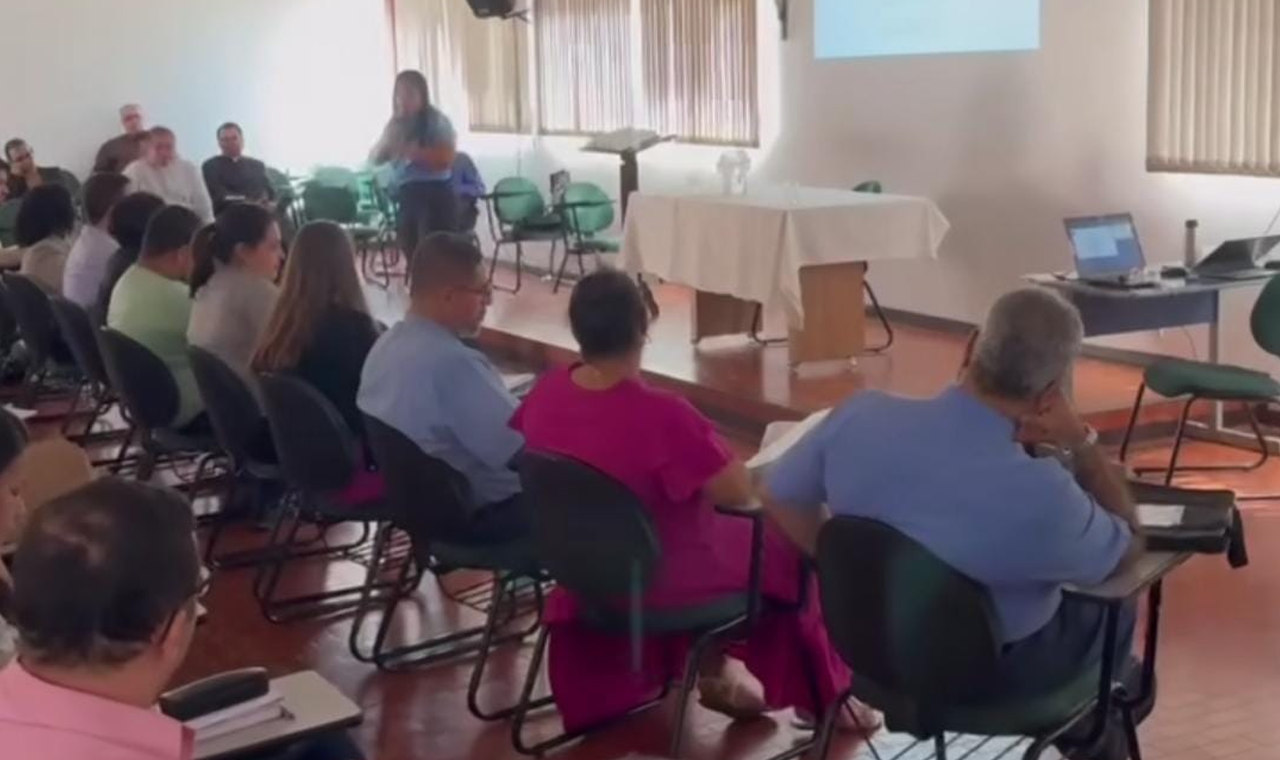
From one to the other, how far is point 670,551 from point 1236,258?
3492 millimetres

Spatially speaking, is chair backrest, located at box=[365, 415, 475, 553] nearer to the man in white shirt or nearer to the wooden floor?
the wooden floor

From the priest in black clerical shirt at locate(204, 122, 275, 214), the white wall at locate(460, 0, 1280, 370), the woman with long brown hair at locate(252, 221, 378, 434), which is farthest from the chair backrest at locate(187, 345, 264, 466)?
the priest in black clerical shirt at locate(204, 122, 275, 214)

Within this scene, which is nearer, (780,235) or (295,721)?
(295,721)

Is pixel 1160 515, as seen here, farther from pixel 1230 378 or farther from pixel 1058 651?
pixel 1230 378

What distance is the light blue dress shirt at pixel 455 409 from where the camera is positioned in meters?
3.88

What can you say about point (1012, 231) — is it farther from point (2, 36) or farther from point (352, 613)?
point (2, 36)

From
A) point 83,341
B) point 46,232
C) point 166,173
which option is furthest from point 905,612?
point 166,173

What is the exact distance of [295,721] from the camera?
223cm

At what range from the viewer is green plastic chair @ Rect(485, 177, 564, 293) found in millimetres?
10242

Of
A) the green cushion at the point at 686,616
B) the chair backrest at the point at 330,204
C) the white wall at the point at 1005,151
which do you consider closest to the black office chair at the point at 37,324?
the white wall at the point at 1005,151

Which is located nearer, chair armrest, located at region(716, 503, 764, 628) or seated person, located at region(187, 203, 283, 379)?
chair armrest, located at region(716, 503, 764, 628)

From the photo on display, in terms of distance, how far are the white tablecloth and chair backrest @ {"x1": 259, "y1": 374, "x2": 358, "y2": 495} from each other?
302cm

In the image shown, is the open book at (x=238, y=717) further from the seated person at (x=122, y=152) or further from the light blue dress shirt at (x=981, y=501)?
the seated person at (x=122, y=152)

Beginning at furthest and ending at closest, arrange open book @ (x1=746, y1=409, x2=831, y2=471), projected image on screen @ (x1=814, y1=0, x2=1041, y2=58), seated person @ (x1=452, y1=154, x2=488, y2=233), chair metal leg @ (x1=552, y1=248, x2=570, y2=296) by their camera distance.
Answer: chair metal leg @ (x1=552, y1=248, x2=570, y2=296) < seated person @ (x1=452, y1=154, x2=488, y2=233) < projected image on screen @ (x1=814, y1=0, x2=1041, y2=58) < open book @ (x1=746, y1=409, x2=831, y2=471)
